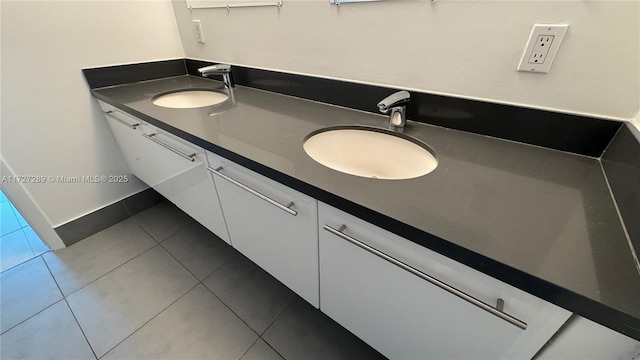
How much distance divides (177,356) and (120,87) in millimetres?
1430

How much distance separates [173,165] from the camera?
1186 millimetres

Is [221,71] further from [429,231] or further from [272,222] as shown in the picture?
[429,231]

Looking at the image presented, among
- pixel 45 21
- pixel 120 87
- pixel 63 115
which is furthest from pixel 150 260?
pixel 45 21

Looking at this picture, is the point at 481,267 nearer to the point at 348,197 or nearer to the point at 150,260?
the point at 348,197

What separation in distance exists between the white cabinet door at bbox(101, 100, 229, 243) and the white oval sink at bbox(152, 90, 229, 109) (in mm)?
226

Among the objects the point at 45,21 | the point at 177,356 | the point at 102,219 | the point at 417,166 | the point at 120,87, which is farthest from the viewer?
the point at 102,219

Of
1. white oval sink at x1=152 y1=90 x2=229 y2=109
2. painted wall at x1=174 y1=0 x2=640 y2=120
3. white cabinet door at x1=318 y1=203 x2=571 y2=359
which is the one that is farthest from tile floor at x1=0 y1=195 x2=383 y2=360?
painted wall at x1=174 y1=0 x2=640 y2=120

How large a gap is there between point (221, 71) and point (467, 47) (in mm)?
1100

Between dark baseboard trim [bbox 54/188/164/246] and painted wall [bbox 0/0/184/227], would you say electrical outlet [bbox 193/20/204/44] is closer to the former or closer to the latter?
painted wall [bbox 0/0/184/227]

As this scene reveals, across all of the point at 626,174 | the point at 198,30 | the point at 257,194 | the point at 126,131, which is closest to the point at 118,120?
the point at 126,131

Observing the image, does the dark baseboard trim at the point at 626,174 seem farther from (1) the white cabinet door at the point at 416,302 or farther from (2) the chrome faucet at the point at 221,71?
(2) the chrome faucet at the point at 221,71

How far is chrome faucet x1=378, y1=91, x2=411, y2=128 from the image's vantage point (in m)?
0.80

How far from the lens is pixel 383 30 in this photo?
0.88 metres

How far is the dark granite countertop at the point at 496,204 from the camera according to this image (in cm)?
39
